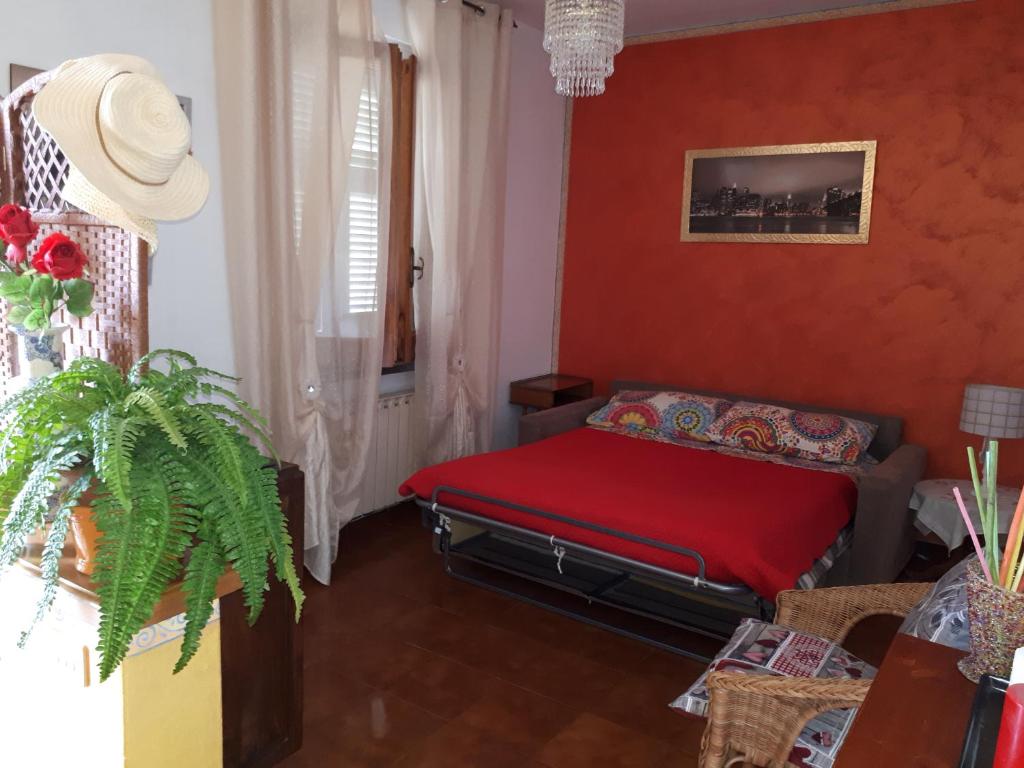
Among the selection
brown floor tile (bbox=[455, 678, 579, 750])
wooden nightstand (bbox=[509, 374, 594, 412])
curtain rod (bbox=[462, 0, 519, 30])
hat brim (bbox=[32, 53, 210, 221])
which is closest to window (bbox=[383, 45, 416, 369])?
curtain rod (bbox=[462, 0, 519, 30])

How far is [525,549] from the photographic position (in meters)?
3.61

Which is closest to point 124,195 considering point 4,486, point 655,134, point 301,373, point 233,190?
point 4,486

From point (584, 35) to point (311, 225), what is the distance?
1.39 meters

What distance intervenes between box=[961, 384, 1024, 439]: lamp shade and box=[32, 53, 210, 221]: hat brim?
3.45m

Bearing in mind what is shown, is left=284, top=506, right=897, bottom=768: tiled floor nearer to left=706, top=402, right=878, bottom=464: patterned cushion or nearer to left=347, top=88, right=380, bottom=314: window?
left=706, top=402, right=878, bottom=464: patterned cushion

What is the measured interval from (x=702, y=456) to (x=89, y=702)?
9.76 ft

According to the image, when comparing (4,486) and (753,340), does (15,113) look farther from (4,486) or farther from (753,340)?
(753,340)

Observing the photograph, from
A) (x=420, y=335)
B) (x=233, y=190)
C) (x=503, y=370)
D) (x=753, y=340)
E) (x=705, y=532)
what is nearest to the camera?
(x=705, y=532)

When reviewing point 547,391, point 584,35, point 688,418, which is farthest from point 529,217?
point 584,35

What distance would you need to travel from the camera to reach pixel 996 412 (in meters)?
3.56

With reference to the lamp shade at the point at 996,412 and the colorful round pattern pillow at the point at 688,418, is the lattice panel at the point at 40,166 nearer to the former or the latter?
the colorful round pattern pillow at the point at 688,418

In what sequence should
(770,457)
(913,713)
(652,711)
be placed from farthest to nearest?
(770,457) < (652,711) < (913,713)

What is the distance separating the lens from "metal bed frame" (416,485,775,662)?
113 inches

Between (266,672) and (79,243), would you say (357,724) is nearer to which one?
(266,672)
